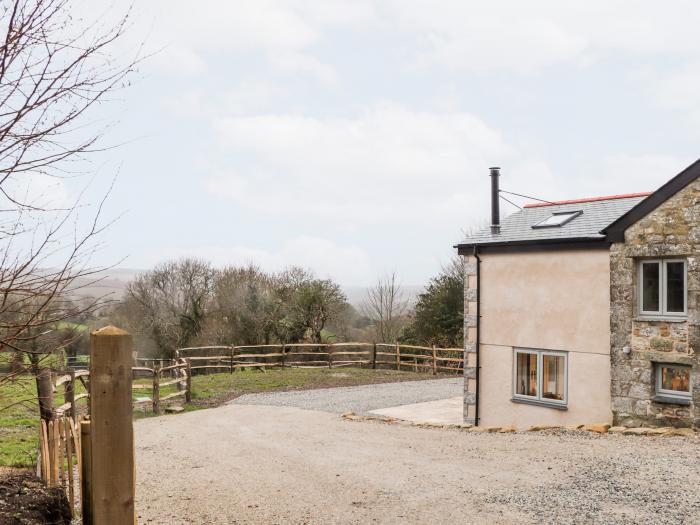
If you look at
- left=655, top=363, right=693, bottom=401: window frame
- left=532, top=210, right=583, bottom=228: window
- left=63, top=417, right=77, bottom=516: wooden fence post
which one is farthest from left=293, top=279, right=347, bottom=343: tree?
left=63, top=417, right=77, bottom=516: wooden fence post

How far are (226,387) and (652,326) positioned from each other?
1355 centimetres

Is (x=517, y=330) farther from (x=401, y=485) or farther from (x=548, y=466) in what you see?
(x=401, y=485)

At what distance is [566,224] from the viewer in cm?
1404

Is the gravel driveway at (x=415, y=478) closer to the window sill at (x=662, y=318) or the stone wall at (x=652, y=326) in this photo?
the stone wall at (x=652, y=326)

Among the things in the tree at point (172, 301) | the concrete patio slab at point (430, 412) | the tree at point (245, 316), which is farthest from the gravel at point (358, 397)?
the tree at point (172, 301)

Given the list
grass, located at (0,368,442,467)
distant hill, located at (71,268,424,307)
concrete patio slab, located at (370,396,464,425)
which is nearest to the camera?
distant hill, located at (71,268,424,307)

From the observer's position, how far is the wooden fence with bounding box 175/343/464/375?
84.1 ft

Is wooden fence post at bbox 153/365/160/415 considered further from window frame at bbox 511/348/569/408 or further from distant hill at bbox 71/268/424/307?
window frame at bbox 511/348/569/408

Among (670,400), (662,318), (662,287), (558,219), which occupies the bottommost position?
(670,400)

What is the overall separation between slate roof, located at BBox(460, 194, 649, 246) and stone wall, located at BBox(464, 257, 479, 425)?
75 centimetres

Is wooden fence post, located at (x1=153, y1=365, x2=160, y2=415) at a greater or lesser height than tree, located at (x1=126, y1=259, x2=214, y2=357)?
lesser

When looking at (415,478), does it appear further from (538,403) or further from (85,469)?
(538,403)

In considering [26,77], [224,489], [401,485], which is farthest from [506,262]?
[26,77]

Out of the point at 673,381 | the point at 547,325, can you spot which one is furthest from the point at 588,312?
the point at 673,381
